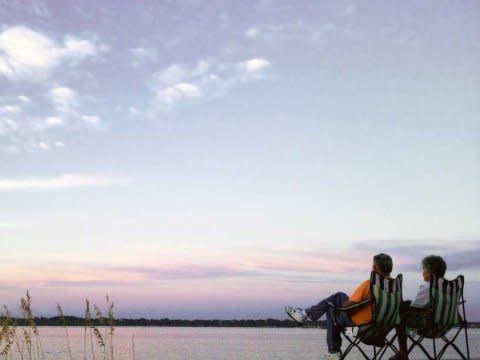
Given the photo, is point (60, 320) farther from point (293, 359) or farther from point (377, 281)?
point (293, 359)

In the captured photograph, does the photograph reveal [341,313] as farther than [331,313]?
No

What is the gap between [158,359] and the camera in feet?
96.8

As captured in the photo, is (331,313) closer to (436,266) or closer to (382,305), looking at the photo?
(382,305)

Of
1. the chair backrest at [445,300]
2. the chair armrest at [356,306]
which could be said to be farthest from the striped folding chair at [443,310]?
the chair armrest at [356,306]

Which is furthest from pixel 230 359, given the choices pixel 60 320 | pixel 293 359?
pixel 60 320

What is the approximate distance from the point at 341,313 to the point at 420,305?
809 mm

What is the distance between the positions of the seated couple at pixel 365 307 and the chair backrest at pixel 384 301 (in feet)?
0.23

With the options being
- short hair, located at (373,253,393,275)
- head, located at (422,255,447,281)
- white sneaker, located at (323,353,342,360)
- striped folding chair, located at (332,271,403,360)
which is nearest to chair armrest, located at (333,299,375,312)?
striped folding chair, located at (332,271,403,360)

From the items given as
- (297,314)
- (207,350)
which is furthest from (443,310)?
(207,350)

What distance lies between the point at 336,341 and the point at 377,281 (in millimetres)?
1051

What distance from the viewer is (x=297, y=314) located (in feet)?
21.9

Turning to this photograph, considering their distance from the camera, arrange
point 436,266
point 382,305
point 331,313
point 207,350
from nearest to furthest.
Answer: point 382,305, point 436,266, point 331,313, point 207,350

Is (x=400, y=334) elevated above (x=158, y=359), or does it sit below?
above

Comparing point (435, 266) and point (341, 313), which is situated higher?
point (435, 266)
